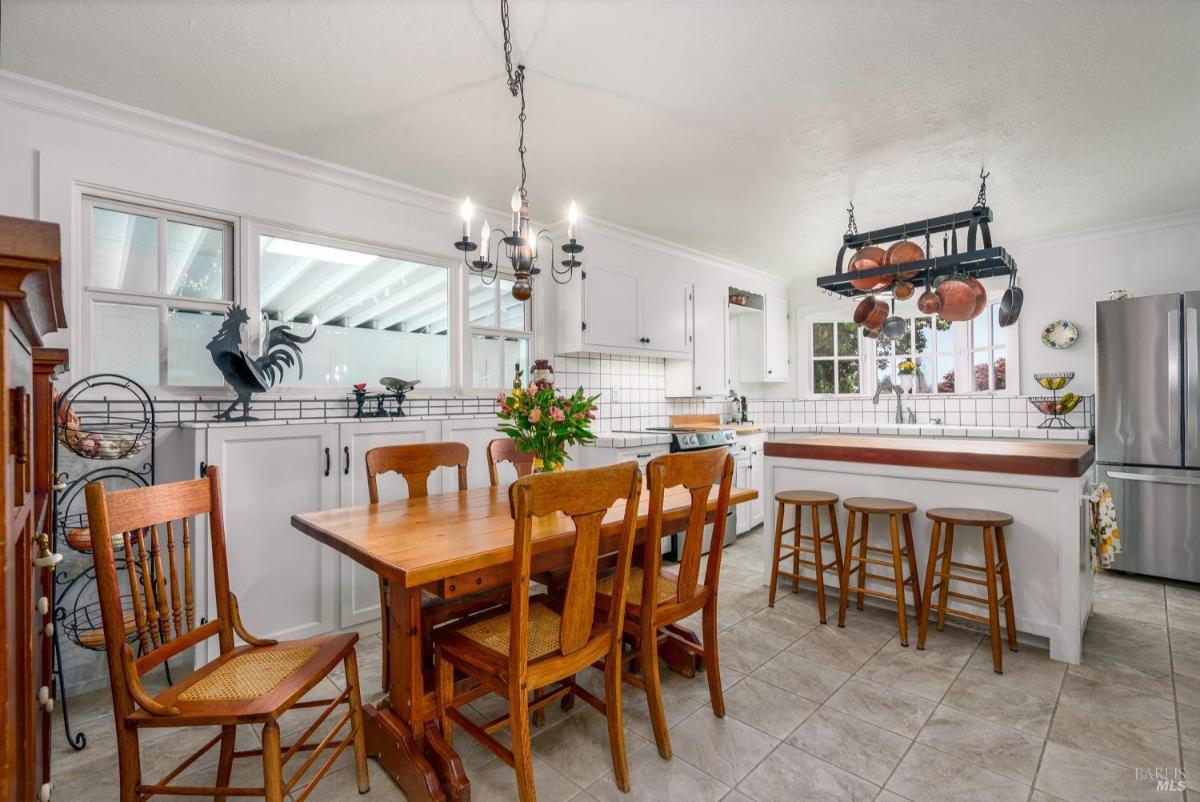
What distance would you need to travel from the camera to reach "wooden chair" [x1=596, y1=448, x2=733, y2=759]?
5.69 feet

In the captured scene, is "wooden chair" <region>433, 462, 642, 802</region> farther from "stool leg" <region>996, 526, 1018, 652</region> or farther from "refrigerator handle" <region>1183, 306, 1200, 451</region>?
"refrigerator handle" <region>1183, 306, 1200, 451</region>

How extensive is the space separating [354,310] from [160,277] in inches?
33.5

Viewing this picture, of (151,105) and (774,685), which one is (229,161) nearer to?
(151,105)

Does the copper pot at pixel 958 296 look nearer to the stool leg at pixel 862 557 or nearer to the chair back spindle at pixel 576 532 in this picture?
the stool leg at pixel 862 557

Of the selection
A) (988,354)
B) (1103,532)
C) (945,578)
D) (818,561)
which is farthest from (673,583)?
(988,354)

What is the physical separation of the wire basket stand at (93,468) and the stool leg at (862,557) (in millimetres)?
3129

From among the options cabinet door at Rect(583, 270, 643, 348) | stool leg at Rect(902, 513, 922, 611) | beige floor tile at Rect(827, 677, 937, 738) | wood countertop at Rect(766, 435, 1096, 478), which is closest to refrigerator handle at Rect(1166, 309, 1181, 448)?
wood countertop at Rect(766, 435, 1096, 478)

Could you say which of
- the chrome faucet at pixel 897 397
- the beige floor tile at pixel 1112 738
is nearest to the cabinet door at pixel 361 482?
the beige floor tile at pixel 1112 738

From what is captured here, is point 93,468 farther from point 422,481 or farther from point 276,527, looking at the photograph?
point 422,481

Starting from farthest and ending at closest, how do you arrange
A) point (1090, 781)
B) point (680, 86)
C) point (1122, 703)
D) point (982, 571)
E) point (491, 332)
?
point (491, 332) < point (982, 571) < point (680, 86) < point (1122, 703) < point (1090, 781)

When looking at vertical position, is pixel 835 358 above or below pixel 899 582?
above

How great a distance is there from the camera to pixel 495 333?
3.71 m

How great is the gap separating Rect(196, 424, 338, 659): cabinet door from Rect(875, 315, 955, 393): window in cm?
474

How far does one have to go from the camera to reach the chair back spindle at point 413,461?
224 cm
